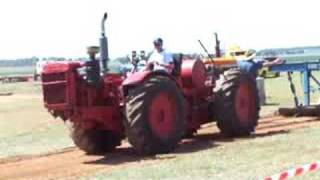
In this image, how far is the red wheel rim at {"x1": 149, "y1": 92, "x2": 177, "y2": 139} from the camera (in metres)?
14.2

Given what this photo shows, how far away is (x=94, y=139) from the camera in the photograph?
1526 centimetres

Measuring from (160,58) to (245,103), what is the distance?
114 inches

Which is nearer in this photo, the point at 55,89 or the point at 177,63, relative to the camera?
A: the point at 55,89

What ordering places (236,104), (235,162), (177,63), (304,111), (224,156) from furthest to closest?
(304,111) → (236,104) → (177,63) → (224,156) → (235,162)

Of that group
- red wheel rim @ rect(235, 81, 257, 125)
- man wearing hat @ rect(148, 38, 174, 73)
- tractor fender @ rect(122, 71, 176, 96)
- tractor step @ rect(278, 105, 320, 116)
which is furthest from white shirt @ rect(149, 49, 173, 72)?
tractor step @ rect(278, 105, 320, 116)

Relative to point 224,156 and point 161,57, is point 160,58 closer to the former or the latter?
point 161,57

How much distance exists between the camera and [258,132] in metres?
17.7

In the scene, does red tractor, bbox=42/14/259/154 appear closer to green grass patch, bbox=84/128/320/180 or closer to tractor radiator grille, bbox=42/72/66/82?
tractor radiator grille, bbox=42/72/66/82

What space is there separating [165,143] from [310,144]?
8.72 feet

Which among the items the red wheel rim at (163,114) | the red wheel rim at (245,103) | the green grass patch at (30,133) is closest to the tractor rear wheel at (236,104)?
the red wheel rim at (245,103)

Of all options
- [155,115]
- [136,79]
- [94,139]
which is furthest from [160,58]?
[94,139]

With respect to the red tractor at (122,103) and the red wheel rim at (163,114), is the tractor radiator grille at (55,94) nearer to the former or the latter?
the red tractor at (122,103)

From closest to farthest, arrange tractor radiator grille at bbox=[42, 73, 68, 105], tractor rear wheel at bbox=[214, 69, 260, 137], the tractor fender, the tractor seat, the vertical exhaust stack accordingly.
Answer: tractor radiator grille at bbox=[42, 73, 68, 105]
the tractor fender
the vertical exhaust stack
the tractor seat
tractor rear wheel at bbox=[214, 69, 260, 137]

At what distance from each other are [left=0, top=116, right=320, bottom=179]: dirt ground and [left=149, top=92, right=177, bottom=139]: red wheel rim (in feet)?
1.77
